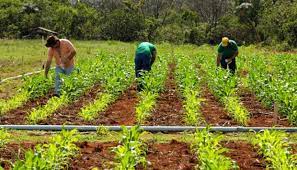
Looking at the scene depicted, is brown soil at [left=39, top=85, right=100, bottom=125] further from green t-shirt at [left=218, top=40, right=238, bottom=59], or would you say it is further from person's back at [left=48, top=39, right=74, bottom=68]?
green t-shirt at [left=218, top=40, right=238, bottom=59]

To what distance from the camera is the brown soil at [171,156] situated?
6.39 m

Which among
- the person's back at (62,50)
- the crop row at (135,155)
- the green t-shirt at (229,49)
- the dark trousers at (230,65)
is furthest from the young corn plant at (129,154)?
the dark trousers at (230,65)

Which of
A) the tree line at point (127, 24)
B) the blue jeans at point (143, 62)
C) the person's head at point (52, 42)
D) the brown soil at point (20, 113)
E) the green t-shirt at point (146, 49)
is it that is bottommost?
the tree line at point (127, 24)

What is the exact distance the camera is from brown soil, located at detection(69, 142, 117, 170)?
6332mm

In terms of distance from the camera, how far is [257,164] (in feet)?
21.5

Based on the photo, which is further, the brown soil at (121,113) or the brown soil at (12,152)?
the brown soil at (121,113)

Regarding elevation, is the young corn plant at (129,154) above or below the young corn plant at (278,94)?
above

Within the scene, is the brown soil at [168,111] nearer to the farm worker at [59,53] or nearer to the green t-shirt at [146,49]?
the green t-shirt at [146,49]

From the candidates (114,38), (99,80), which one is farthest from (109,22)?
(99,80)

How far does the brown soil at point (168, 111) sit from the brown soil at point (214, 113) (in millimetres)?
477

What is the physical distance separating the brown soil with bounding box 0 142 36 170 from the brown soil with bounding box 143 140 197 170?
1.62 meters

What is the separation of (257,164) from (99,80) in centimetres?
893

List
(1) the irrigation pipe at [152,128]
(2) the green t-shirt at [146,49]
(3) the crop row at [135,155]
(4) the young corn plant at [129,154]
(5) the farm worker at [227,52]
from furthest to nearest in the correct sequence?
(5) the farm worker at [227,52] → (2) the green t-shirt at [146,49] → (1) the irrigation pipe at [152,128] → (4) the young corn plant at [129,154] → (3) the crop row at [135,155]

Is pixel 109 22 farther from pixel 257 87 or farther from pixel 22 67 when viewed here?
pixel 257 87
